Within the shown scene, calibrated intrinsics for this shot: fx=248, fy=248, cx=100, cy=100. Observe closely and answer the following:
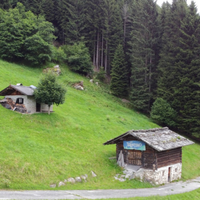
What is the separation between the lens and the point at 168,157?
2588 cm

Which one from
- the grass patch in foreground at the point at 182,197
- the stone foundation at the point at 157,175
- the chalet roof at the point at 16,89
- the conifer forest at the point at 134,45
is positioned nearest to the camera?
the grass patch in foreground at the point at 182,197

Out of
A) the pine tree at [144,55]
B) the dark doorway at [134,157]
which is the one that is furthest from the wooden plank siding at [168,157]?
the pine tree at [144,55]

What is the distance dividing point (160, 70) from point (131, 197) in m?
34.7

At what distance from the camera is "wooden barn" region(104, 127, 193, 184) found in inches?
941

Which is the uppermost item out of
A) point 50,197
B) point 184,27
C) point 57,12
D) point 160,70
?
point 57,12

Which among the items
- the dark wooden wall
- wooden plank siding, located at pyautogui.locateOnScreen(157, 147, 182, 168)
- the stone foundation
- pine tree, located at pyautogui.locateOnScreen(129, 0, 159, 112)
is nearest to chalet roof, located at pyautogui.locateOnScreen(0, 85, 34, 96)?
the dark wooden wall

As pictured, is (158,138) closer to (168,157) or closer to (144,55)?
(168,157)

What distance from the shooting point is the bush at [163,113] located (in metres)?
43.1

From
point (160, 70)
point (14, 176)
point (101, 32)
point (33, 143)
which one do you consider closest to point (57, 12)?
point (101, 32)

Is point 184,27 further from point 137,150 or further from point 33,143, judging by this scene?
point 33,143

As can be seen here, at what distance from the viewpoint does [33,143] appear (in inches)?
951

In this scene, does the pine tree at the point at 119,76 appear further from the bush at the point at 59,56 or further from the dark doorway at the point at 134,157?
the dark doorway at the point at 134,157

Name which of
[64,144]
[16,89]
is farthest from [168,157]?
[16,89]

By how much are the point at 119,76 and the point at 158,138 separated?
3045 centimetres
